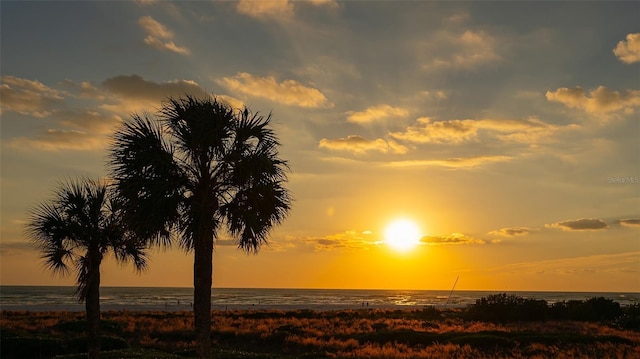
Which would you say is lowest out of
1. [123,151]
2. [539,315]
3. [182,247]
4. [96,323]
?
[539,315]

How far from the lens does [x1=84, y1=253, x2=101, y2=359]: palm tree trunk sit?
20984mm

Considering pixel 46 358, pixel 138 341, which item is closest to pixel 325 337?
pixel 138 341

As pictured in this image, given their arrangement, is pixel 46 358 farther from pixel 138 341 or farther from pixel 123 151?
pixel 123 151

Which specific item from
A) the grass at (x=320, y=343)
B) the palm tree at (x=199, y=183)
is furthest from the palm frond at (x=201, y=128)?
the grass at (x=320, y=343)

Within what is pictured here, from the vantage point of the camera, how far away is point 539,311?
6109 cm

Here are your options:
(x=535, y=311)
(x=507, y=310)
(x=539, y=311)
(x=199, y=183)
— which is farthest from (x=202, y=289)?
(x=539, y=311)

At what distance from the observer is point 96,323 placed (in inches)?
840

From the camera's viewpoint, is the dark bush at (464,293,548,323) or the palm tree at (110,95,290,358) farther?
the dark bush at (464,293,548,323)

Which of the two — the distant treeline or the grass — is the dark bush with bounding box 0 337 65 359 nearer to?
the grass

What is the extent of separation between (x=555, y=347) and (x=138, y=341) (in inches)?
1097

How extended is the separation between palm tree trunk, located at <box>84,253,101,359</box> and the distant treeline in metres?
48.3

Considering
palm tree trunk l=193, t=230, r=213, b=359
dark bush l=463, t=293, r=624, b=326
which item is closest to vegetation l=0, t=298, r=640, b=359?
dark bush l=463, t=293, r=624, b=326

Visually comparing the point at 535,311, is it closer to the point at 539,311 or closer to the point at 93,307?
the point at 539,311

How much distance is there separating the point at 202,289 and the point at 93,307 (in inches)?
265
